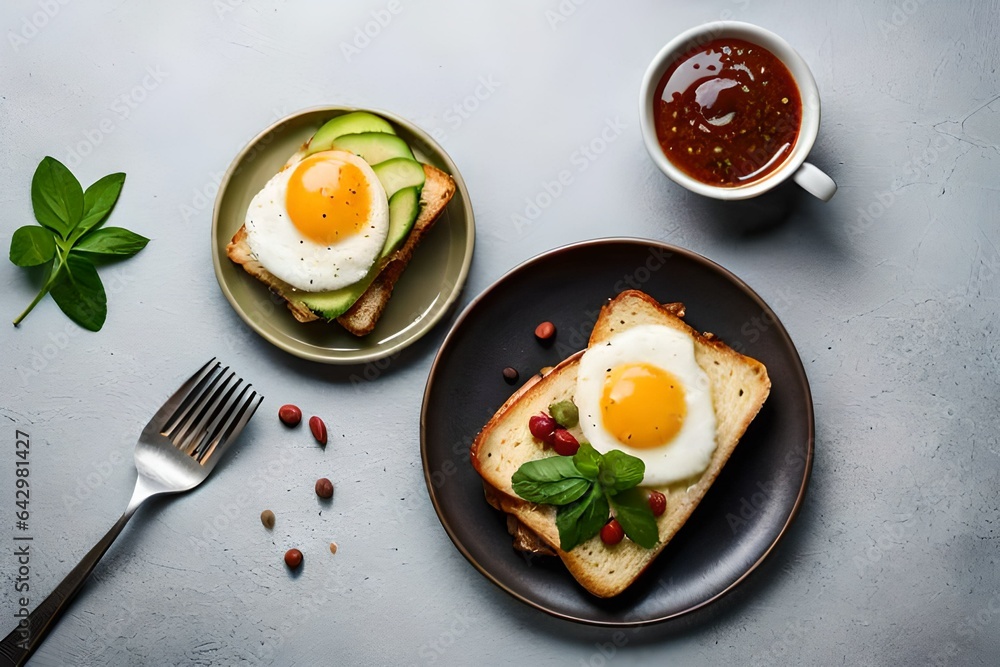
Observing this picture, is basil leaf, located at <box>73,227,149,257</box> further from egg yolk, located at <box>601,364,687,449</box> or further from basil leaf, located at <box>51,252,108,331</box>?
egg yolk, located at <box>601,364,687,449</box>

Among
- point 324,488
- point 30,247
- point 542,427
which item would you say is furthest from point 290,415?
point 30,247

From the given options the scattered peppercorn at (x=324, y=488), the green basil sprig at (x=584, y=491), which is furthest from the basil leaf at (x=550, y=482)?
the scattered peppercorn at (x=324, y=488)

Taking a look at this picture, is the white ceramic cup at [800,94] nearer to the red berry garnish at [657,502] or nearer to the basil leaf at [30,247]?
the red berry garnish at [657,502]

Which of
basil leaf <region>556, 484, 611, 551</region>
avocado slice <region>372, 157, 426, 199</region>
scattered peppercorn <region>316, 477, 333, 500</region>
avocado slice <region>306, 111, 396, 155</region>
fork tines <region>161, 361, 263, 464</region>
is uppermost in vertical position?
avocado slice <region>306, 111, 396, 155</region>

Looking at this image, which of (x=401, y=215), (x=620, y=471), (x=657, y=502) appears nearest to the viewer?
(x=620, y=471)

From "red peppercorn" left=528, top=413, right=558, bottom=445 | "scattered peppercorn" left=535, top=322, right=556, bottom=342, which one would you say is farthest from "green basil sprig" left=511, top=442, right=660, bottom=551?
"scattered peppercorn" left=535, top=322, right=556, bottom=342

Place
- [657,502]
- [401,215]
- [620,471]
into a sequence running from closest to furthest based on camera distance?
1. [620,471]
2. [657,502]
3. [401,215]

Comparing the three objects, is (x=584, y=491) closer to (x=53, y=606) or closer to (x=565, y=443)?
(x=565, y=443)
